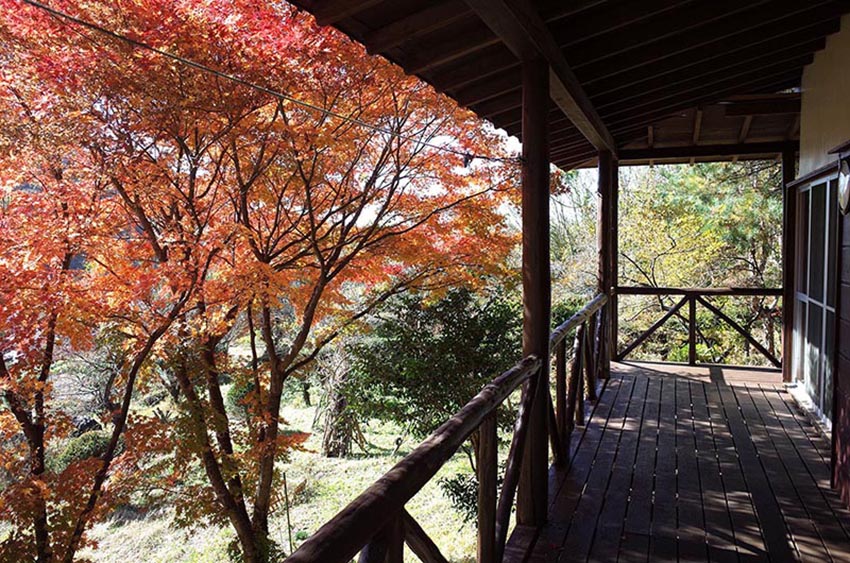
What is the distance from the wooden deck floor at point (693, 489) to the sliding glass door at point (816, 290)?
0.34 m

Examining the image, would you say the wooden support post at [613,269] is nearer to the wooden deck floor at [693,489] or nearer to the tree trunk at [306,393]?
the wooden deck floor at [693,489]

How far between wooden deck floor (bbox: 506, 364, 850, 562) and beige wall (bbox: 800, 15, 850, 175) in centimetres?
190

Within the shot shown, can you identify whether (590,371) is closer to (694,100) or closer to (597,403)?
(597,403)

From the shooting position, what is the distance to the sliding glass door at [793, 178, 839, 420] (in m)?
3.82

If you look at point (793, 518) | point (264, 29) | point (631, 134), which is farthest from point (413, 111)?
point (793, 518)

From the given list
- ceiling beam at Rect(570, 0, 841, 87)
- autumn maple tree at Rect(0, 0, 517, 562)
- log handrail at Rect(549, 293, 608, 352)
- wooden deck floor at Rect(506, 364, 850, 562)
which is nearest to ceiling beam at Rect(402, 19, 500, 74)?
ceiling beam at Rect(570, 0, 841, 87)

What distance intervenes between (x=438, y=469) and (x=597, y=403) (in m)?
3.43

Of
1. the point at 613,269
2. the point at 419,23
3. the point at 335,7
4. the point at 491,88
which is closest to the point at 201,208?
the point at 491,88

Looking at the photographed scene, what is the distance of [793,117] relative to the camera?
5.18 meters

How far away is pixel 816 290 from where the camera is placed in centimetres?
425

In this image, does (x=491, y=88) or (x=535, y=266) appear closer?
(x=535, y=266)

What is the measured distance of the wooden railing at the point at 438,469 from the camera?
3.33ft

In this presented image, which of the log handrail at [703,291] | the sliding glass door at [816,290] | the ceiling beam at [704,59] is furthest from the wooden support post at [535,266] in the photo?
the log handrail at [703,291]

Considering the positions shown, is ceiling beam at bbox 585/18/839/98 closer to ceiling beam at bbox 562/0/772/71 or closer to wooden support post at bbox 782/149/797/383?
ceiling beam at bbox 562/0/772/71
